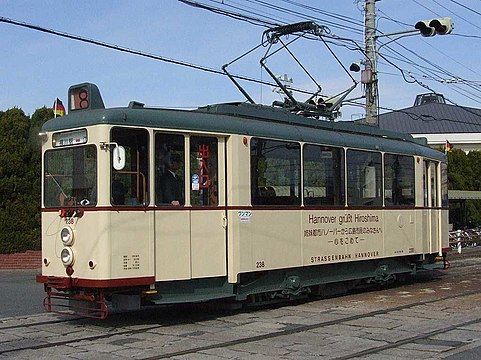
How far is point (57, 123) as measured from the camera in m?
11.3

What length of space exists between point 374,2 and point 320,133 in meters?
8.64

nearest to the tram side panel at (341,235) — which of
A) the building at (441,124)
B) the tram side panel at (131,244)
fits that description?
the tram side panel at (131,244)

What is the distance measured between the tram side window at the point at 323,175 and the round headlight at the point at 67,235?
4268 mm

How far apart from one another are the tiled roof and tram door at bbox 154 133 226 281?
170ft

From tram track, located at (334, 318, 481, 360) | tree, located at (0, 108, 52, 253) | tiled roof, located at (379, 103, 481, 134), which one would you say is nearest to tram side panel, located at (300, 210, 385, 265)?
tram track, located at (334, 318, 481, 360)

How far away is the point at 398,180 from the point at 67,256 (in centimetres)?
777

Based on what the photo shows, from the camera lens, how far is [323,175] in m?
13.5

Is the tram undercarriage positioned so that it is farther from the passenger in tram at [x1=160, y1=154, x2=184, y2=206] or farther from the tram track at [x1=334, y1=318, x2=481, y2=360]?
the tram track at [x1=334, y1=318, x2=481, y2=360]

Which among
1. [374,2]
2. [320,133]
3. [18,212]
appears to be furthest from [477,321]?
[18,212]

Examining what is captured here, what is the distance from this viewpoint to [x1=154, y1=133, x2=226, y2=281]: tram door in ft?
35.8

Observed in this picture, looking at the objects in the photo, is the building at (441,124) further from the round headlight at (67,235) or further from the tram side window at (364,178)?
the round headlight at (67,235)

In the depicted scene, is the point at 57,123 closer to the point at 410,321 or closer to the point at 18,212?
the point at 410,321

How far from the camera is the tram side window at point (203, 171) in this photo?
11.4m

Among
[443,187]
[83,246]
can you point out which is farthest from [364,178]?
[83,246]
